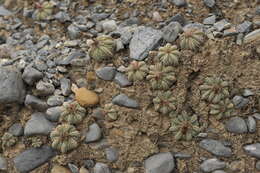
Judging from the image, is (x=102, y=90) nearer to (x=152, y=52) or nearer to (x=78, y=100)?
(x=78, y=100)

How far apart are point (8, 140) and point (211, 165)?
2.75 m

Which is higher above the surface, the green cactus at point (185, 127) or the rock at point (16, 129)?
the green cactus at point (185, 127)

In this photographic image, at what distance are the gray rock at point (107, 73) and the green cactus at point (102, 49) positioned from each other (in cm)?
18

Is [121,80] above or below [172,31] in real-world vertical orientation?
below

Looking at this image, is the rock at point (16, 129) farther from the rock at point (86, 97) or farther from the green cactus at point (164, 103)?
the green cactus at point (164, 103)

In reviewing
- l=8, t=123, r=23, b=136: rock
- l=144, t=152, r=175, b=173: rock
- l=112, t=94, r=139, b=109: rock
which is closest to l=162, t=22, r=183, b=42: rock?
l=112, t=94, r=139, b=109: rock

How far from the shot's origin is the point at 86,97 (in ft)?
17.9

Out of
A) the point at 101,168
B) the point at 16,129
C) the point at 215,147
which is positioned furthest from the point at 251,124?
the point at 16,129

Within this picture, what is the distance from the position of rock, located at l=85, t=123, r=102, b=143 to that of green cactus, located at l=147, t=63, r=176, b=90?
0.94 metres

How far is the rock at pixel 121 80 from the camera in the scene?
214 inches

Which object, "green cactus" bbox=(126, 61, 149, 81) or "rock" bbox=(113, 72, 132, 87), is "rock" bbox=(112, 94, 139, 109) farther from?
"green cactus" bbox=(126, 61, 149, 81)

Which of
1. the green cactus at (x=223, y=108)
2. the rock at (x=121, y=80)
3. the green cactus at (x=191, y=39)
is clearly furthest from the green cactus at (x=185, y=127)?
the green cactus at (x=191, y=39)

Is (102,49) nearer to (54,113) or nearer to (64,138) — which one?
(54,113)

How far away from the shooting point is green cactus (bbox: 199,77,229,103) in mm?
5195
